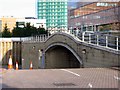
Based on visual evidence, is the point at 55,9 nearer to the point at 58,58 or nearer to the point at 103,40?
the point at 58,58

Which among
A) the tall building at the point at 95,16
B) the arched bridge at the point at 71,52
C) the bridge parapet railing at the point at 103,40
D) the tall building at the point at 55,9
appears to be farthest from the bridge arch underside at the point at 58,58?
the tall building at the point at 55,9

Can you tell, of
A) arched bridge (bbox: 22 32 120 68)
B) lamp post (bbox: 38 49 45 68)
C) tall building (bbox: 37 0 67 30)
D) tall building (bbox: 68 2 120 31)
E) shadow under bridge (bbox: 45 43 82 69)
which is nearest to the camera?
arched bridge (bbox: 22 32 120 68)

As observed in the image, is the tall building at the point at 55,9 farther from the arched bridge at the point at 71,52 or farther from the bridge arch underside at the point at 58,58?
the bridge arch underside at the point at 58,58

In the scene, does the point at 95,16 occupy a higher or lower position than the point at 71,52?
higher

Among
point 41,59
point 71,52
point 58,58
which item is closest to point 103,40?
point 71,52

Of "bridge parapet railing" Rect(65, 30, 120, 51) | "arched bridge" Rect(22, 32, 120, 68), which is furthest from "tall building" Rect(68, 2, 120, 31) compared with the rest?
"bridge parapet railing" Rect(65, 30, 120, 51)

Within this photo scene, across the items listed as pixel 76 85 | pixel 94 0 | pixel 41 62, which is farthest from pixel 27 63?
pixel 76 85

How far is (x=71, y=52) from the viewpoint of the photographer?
102ft

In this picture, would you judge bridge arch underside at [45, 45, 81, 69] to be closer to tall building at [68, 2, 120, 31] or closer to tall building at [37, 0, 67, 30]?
tall building at [68, 2, 120, 31]

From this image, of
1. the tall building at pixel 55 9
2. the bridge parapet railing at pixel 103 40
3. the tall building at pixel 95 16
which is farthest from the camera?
the tall building at pixel 55 9

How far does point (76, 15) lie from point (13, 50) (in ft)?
63.1

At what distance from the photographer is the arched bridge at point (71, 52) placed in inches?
803

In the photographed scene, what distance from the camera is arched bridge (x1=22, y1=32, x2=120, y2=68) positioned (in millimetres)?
20406

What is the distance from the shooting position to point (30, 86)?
36.0 feet
